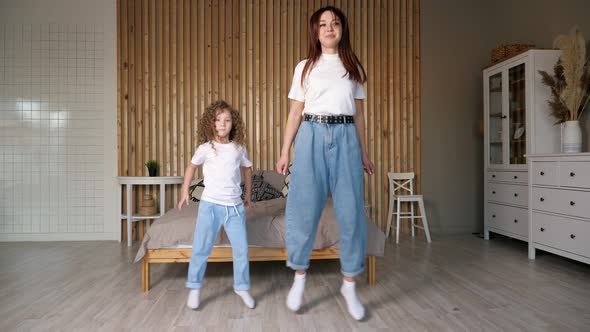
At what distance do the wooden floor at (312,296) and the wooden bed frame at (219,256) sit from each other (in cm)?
11

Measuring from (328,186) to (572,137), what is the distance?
2543 mm

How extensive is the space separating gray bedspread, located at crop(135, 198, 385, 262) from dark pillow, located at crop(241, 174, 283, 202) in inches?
40.9

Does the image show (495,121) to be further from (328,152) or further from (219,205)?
(219,205)

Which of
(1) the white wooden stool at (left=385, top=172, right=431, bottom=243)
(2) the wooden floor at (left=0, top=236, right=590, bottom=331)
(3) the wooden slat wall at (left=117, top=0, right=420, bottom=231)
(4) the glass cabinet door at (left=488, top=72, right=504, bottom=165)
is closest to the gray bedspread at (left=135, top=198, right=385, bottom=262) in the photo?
Result: (2) the wooden floor at (left=0, top=236, right=590, bottom=331)

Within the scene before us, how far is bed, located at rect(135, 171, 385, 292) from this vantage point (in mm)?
2660

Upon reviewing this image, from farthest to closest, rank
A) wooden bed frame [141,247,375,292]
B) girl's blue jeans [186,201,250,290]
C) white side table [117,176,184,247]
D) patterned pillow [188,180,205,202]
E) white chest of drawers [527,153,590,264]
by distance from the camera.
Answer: white side table [117,176,184,247] → patterned pillow [188,180,205,202] → white chest of drawers [527,153,590,264] → wooden bed frame [141,247,375,292] → girl's blue jeans [186,201,250,290]

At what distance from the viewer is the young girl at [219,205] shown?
7.59 ft

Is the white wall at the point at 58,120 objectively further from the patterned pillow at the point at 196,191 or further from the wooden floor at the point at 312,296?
the patterned pillow at the point at 196,191

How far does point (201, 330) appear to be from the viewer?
1.98m

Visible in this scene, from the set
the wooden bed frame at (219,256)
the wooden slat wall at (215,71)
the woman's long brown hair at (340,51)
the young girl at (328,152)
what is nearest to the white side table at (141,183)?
the wooden slat wall at (215,71)

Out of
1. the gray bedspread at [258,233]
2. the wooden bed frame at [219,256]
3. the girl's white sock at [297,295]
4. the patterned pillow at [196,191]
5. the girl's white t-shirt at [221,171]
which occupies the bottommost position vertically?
the girl's white sock at [297,295]

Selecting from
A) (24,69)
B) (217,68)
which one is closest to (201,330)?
(217,68)

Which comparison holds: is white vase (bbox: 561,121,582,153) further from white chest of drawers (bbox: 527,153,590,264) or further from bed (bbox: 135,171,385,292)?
bed (bbox: 135,171,385,292)

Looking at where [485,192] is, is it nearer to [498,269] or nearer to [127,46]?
[498,269]
